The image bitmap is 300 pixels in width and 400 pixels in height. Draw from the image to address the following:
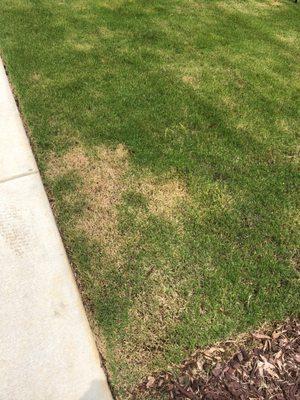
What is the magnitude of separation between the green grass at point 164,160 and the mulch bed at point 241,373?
102mm

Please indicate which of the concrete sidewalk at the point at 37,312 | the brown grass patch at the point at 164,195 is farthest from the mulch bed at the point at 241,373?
the brown grass patch at the point at 164,195

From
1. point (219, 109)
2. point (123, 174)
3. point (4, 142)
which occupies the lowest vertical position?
point (4, 142)

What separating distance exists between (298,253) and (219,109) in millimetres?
2342

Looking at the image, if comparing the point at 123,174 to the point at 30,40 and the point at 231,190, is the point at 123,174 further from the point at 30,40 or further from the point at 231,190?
the point at 30,40

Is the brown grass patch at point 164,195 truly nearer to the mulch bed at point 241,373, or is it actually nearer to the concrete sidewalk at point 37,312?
the concrete sidewalk at point 37,312

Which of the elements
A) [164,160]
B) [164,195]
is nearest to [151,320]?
[164,195]

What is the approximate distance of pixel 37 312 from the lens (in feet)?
→ 11.0

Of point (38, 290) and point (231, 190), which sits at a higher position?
point (231, 190)

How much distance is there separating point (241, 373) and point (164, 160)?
239 centimetres

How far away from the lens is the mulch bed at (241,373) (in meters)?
3.01

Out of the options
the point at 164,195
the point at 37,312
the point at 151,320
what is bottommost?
the point at 37,312

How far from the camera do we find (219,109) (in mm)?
5512

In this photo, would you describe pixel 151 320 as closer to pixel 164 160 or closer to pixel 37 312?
pixel 37 312

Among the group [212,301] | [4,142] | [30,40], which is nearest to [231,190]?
[212,301]
